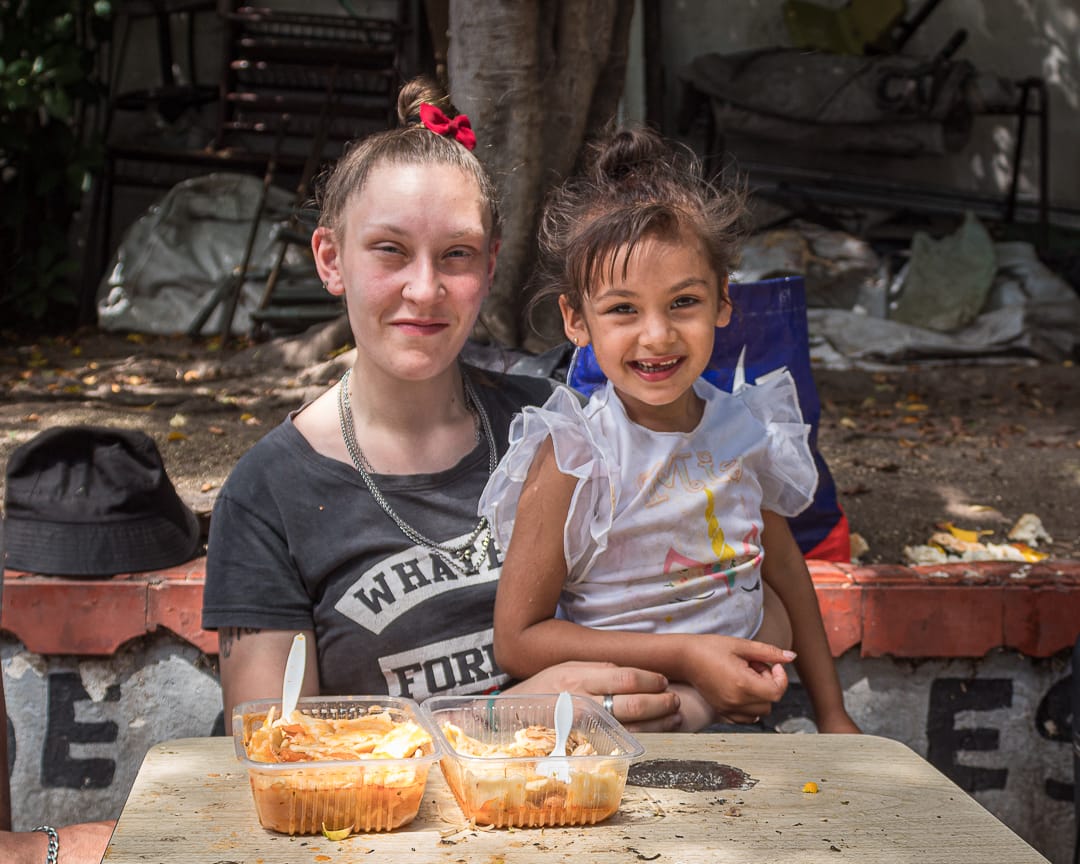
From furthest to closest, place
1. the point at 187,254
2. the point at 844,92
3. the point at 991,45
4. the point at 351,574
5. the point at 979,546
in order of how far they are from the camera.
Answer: the point at 991,45 < the point at 844,92 < the point at 187,254 < the point at 979,546 < the point at 351,574

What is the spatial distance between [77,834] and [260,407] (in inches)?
141

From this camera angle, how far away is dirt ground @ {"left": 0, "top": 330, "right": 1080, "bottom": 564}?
434 cm

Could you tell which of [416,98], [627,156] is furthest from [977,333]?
[416,98]

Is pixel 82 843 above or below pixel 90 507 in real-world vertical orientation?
below

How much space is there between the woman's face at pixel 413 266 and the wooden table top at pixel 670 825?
0.80m

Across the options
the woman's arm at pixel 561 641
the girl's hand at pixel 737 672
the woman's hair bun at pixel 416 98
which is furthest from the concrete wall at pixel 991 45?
the girl's hand at pixel 737 672

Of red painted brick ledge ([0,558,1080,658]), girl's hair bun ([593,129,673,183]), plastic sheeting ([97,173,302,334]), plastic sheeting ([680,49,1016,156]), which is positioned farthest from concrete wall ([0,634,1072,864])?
plastic sheeting ([680,49,1016,156])

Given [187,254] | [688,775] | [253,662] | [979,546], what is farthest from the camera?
[187,254]

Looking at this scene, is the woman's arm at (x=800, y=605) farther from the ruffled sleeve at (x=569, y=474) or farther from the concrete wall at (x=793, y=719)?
the concrete wall at (x=793, y=719)

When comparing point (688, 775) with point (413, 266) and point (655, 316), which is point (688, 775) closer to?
point (655, 316)

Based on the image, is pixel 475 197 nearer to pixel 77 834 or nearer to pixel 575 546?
pixel 575 546

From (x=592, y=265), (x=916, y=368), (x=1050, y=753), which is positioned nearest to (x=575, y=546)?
(x=592, y=265)

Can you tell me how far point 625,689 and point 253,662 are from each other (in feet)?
2.20

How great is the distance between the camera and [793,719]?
3.11 meters
